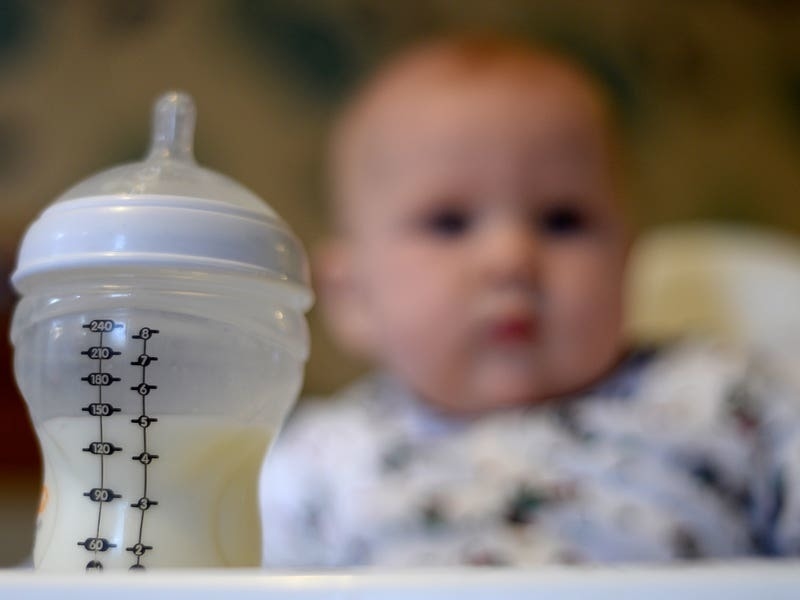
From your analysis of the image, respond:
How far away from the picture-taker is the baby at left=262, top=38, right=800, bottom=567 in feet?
2.58

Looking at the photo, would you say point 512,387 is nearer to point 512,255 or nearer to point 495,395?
point 495,395

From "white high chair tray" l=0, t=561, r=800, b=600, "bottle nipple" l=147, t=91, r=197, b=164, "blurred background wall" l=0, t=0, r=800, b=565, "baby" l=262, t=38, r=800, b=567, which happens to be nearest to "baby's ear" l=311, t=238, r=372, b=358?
"baby" l=262, t=38, r=800, b=567

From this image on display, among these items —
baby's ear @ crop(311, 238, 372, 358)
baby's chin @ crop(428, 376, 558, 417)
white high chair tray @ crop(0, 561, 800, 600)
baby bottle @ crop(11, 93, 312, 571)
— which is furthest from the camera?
baby's ear @ crop(311, 238, 372, 358)

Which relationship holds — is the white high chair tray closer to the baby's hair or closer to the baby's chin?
the baby's chin

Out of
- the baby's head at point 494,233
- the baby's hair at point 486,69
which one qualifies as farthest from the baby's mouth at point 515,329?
the baby's hair at point 486,69

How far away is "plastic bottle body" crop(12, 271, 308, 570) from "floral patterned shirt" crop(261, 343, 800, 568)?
0.41 m

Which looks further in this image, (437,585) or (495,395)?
(495,395)

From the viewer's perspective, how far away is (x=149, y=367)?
0.39 meters

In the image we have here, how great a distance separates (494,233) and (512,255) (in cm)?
4

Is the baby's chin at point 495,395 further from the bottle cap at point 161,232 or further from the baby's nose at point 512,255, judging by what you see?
the bottle cap at point 161,232

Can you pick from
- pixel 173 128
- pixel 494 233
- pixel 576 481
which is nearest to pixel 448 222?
pixel 494 233

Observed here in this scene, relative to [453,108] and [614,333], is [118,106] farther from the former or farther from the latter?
[614,333]

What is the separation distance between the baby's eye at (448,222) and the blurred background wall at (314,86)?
1.60ft

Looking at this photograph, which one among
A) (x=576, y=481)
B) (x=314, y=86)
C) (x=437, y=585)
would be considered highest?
(x=314, y=86)
